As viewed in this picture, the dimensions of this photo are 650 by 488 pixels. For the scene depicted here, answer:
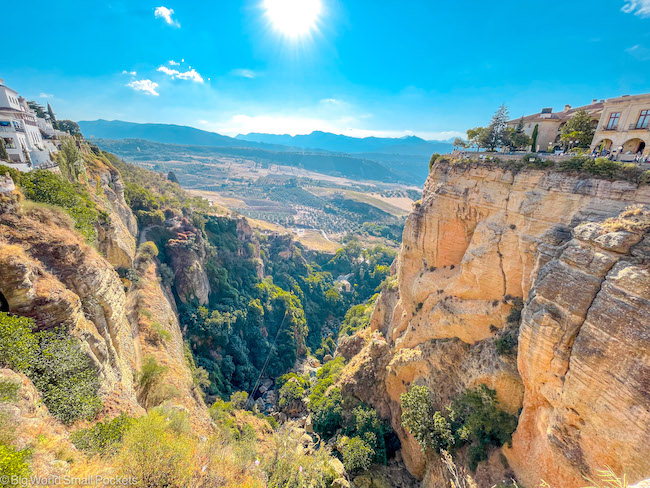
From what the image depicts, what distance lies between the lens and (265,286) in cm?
6644

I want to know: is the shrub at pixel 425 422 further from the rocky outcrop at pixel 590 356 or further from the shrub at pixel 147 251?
the shrub at pixel 147 251

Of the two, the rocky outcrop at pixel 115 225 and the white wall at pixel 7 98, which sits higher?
the white wall at pixel 7 98

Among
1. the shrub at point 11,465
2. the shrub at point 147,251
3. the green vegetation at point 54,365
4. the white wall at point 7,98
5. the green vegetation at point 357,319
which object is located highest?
the white wall at point 7,98

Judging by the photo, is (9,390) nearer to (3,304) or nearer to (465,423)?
(3,304)

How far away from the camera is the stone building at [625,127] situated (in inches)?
805

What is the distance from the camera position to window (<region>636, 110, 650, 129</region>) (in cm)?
2044

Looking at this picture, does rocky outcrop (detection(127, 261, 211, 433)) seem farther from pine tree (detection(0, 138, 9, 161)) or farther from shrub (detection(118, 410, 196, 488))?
pine tree (detection(0, 138, 9, 161))

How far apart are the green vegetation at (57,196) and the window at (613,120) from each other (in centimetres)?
4138

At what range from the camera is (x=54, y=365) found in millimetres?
13867

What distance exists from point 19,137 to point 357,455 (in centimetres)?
4756

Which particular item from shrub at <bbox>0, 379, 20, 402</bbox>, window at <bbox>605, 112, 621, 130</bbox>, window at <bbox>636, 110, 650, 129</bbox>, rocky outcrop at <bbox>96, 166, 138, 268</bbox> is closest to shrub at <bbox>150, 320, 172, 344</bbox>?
rocky outcrop at <bbox>96, 166, 138, 268</bbox>

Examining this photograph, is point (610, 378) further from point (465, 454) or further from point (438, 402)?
point (438, 402)

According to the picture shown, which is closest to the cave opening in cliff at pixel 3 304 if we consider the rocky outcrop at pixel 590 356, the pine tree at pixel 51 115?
the rocky outcrop at pixel 590 356

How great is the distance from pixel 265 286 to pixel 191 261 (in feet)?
78.8
